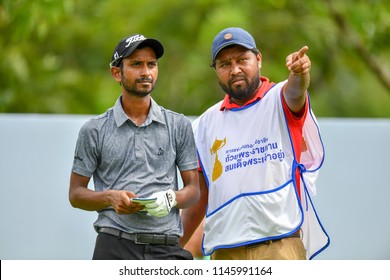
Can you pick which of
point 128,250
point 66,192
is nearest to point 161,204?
point 128,250

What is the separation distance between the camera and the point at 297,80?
553 centimetres

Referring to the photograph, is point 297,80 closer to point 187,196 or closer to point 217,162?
point 217,162

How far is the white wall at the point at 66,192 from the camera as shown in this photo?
8789 mm

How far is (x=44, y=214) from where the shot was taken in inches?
348

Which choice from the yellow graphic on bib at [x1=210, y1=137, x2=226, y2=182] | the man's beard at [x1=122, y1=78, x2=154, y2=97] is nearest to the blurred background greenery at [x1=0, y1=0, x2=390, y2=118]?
the yellow graphic on bib at [x1=210, y1=137, x2=226, y2=182]

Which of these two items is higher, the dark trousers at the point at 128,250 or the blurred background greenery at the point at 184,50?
the blurred background greenery at the point at 184,50

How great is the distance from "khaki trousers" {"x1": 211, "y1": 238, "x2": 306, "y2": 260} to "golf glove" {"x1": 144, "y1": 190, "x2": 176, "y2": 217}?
2.22ft

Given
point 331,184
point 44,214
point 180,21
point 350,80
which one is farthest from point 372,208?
point 350,80

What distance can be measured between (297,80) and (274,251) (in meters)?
1.00

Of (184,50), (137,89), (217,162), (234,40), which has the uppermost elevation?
(184,50)

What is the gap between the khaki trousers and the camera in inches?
223

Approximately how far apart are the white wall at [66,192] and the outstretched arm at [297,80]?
3384mm

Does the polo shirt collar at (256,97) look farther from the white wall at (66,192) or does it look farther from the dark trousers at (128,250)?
the white wall at (66,192)

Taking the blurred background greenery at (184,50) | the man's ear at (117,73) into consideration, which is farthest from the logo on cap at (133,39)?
the blurred background greenery at (184,50)
